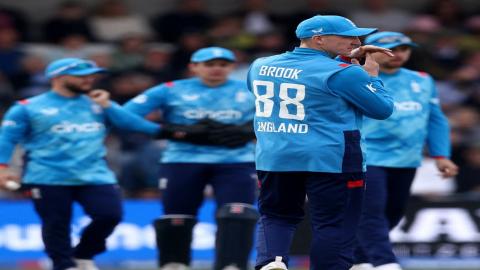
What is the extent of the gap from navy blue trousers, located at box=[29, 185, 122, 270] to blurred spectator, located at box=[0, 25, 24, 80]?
17.1ft

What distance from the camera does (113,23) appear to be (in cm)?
1711

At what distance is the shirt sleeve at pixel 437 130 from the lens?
10938 mm

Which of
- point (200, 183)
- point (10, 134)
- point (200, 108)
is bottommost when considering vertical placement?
point (200, 183)

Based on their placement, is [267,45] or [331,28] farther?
[267,45]

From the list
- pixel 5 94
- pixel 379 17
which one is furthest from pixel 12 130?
pixel 379 17

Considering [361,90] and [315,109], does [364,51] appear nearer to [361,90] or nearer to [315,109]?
[361,90]

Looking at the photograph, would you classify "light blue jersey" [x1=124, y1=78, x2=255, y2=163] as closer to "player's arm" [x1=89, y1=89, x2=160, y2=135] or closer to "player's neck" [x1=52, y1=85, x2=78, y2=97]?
"player's arm" [x1=89, y1=89, x2=160, y2=135]

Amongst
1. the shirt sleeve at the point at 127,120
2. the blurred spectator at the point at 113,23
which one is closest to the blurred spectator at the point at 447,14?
the blurred spectator at the point at 113,23

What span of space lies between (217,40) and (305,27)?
838cm

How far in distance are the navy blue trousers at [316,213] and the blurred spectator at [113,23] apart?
8.52 m

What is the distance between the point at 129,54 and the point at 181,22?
4.39ft

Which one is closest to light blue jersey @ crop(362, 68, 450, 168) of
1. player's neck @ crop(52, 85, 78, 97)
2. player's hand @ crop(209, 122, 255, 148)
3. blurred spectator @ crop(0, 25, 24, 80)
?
player's hand @ crop(209, 122, 255, 148)

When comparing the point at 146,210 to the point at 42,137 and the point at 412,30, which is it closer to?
the point at 42,137

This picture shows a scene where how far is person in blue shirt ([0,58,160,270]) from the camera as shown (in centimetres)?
1080
